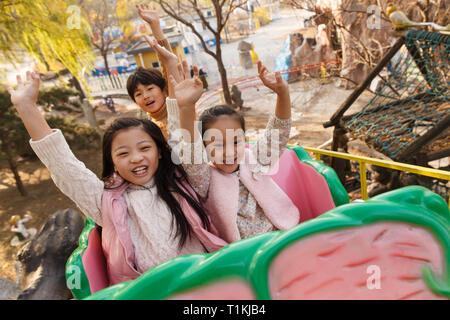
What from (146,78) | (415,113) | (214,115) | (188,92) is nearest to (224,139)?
(214,115)

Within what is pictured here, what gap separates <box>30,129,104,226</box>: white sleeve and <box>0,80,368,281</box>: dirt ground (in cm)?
299

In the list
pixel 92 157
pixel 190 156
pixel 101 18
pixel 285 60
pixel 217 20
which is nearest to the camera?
pixel 190 156

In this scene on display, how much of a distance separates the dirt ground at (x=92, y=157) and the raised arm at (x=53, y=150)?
3017 millimetres

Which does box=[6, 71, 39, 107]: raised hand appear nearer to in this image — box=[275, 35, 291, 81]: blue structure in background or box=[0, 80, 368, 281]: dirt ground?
box=[0, 80, 368, 281]: dirt ground

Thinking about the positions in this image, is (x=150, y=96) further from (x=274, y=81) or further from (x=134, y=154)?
(x=274, y=81)

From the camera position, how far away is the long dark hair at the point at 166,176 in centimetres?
107

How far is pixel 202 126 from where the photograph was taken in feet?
3.68

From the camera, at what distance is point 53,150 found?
0.92 metres

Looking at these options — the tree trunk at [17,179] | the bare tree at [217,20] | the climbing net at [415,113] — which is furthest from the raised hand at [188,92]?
the bare tree at [217,20]

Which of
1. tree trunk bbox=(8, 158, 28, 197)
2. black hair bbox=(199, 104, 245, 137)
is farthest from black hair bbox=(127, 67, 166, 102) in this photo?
tree trunk bbox=(8, 158, 28, 197)

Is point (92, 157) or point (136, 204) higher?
point (136, 204)

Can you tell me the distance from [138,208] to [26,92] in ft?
1.60
